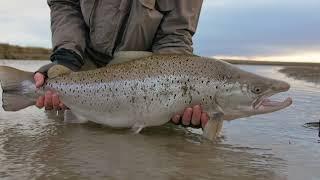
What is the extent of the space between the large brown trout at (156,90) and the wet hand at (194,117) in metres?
0.04

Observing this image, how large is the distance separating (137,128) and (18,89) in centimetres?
101

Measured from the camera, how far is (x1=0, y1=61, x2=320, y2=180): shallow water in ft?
10.3

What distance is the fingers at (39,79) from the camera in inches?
176

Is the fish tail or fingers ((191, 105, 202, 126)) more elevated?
the fish tail

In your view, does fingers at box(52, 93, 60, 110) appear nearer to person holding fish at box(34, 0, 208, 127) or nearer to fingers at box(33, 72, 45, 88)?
fingers at box(33, 72, 45, 88)

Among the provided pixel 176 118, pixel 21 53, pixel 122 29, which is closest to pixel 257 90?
pixel 176 118

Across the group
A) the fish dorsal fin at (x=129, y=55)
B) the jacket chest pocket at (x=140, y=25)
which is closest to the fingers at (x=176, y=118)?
the fish dorsal fin at (x=129, y=55)

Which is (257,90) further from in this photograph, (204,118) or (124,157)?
(124,157)

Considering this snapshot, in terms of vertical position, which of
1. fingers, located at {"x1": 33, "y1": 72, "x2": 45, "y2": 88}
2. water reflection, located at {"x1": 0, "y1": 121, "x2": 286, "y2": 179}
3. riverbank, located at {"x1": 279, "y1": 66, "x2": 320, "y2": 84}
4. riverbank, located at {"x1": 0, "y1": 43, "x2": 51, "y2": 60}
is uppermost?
riverbank, located at {"x1": 0, "y1": 43, "x2": 51, "y2": 60}

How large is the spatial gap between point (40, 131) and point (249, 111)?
1.58m

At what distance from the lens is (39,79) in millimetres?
4488

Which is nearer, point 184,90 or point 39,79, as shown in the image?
point 184,90

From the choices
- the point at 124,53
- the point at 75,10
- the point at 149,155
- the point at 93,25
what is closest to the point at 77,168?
the point at 149,155

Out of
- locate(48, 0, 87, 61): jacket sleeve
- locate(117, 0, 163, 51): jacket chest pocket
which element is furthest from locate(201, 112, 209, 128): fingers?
locate(48, 0, 87, 61): jacket sleeve
